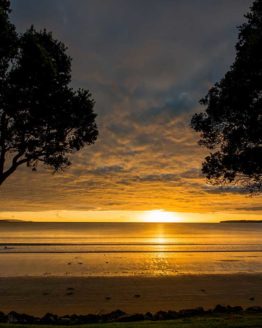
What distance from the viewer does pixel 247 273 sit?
39344mm

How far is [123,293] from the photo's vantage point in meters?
27.1

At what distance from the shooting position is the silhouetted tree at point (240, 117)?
20.5m

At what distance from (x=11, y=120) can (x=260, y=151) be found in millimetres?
11382

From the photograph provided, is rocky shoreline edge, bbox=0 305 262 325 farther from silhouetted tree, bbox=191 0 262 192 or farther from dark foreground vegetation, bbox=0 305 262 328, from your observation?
silhouetted tree, bbox=191 0 262 192

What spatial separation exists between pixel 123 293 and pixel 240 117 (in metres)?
12.1

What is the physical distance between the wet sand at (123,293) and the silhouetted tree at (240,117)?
6554mm

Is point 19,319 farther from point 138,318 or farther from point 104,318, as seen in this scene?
point 138,318

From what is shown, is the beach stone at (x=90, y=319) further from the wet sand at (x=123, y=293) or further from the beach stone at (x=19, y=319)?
the wet sand at (x=123, y=293)

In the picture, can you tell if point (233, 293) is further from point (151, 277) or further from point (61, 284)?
point (61, 284)

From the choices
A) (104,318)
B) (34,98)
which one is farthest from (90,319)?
(34,98)

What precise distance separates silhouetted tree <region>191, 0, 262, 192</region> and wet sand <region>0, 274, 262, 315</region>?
258 inches

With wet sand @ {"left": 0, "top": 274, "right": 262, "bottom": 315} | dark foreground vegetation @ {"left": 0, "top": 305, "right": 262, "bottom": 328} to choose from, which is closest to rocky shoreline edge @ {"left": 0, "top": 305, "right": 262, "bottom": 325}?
dark foreground vegetation @ {"left": 0, "top": 305, "right": 262, "bottom": 328}

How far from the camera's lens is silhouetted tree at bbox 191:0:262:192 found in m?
20.5

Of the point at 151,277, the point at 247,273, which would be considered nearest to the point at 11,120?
the point at 151,277
